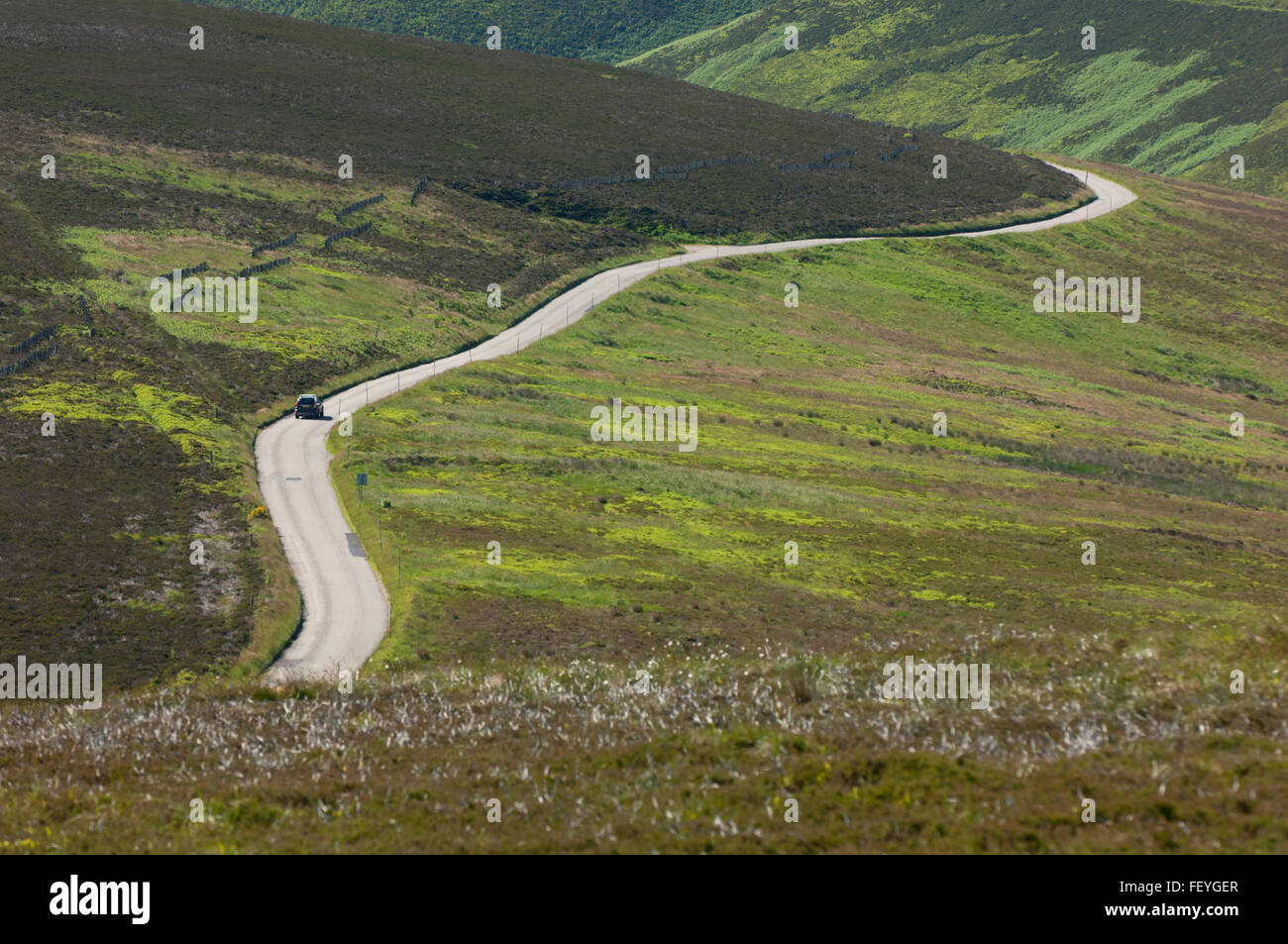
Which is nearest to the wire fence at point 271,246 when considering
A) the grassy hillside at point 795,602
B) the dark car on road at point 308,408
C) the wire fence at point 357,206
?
the wire fence at point 357,206

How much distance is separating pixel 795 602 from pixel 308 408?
35.1 m

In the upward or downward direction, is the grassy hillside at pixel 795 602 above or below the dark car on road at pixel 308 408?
below

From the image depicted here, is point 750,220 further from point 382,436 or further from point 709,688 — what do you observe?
point 709,688

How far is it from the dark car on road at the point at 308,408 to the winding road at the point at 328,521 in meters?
0.56

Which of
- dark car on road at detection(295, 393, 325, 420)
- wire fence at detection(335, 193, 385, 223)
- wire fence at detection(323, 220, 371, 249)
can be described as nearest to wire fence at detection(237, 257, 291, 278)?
wire fence at detection(323, 220, 371, 249)

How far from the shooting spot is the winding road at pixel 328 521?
3809cm

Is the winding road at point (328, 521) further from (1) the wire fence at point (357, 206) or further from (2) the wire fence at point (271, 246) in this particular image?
(1) the wire fence at point (357, 206)

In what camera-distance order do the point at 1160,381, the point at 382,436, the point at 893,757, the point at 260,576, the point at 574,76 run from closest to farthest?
the point at 893,757
the point at 260,576
the point at 382,436
the point at 1160,381
the point at 574,76

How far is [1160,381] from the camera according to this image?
102m

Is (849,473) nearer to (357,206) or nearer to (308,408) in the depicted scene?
(308,408)

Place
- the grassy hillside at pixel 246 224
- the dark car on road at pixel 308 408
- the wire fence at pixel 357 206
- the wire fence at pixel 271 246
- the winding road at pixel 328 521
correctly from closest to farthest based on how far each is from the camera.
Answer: the winding road at pixel 328 521
the grassy hillside at pixel 246 224
the dark car on road at pixel 308 408
the wire fence at pixel 271 246
the wire fence at pixel 357 206

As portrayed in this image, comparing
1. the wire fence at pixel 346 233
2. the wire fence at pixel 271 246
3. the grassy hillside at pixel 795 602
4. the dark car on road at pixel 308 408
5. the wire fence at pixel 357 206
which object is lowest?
the grassy hillside at pixel 795 602
